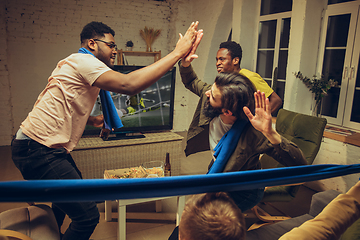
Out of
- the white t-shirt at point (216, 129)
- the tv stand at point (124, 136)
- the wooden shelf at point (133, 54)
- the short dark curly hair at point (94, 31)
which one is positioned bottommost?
the tv stand at point (124, 136)

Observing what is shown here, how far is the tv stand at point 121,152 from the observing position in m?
2.79

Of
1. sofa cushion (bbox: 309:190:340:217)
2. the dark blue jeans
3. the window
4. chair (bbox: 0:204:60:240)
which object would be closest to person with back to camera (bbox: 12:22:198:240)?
the dark blue jeans

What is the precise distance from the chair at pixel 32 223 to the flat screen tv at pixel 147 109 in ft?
6.06

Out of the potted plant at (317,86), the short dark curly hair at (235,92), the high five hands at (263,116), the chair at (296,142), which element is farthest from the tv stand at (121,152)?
the high five hands at (263,116)

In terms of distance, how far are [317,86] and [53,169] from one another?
2.87 m

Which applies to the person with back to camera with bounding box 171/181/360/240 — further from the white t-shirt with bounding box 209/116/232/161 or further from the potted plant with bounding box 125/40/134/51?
the potted plant with bounding box 125/40/134/51

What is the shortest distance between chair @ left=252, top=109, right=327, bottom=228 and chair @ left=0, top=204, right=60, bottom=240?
1.50 metres

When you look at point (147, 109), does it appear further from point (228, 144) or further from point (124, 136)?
point (228, 144)

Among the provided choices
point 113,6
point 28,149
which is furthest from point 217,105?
point 113,6

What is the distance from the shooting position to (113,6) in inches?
191

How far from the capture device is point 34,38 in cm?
439

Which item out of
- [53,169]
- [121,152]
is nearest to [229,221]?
[53,169]

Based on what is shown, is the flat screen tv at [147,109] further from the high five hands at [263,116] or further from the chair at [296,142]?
the high five hands at [263,116]

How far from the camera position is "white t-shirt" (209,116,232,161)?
146 cm
